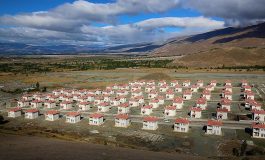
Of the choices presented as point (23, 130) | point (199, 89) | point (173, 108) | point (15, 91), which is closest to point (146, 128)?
point (173, 108)

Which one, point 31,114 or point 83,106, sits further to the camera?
point 83,106

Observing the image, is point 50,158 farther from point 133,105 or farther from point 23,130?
point 133,105

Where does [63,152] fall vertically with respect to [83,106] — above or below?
below

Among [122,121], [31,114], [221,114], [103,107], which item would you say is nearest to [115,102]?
[103,107]

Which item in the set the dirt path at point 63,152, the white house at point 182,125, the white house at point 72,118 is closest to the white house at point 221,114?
the white house at point 182,125

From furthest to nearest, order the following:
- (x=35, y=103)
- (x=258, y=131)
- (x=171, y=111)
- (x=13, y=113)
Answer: (x=35, y=103)
(x=13, y=113)
(x=171, y=111)
(x=258, y=131)

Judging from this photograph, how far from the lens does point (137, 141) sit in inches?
2094

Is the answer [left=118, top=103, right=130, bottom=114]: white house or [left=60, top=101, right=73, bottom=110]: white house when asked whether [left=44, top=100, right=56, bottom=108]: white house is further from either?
[left=118, top=103, right=130, bottom=114]: white house

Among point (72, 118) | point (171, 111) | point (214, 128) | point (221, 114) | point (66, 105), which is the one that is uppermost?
point (66, 105)

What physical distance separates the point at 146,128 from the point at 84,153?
70.2 feet

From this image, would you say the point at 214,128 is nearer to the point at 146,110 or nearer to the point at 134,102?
the point at 146,110

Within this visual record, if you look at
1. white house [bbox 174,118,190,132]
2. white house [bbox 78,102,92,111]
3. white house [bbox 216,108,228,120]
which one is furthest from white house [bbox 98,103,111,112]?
white house [bbox 216,108,228,120]

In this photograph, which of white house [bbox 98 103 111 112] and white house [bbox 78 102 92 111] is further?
white house [bbox 78 102 92 111]

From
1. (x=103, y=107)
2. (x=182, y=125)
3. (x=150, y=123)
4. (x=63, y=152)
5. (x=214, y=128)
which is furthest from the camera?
(x=103, y=107)
